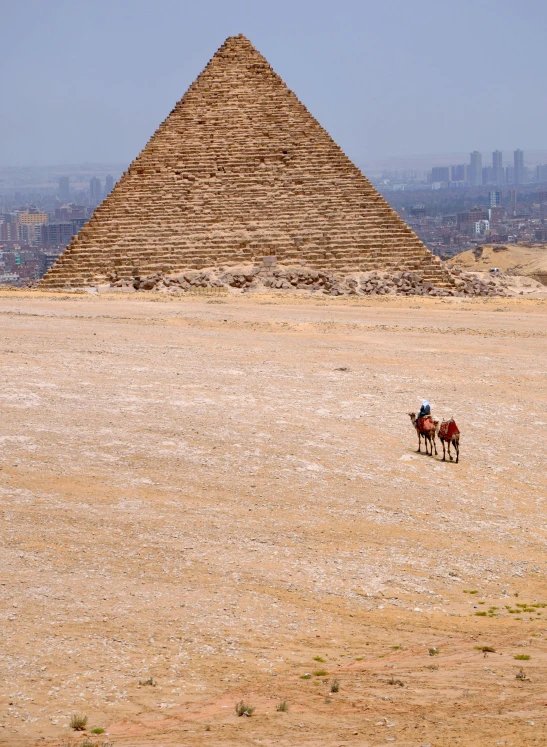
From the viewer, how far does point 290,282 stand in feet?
109

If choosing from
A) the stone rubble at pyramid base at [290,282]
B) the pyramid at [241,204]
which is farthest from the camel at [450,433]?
the pyramid at [241,204]

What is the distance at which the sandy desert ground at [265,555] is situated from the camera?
6574 mm

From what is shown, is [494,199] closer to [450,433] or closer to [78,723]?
[450,433]

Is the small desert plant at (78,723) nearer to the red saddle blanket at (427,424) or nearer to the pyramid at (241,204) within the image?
the red saddle blanket at (427,424)

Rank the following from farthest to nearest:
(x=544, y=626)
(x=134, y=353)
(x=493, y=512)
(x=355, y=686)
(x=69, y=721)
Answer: (x=134, y=353) < (x=493, y=512) < (x=544, y=626) < (x=355, y=686) < (x=69, y=721)

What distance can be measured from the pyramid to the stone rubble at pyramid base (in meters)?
0.57

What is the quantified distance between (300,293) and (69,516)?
23.3 m

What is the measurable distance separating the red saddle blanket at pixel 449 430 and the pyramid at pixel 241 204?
883 inches

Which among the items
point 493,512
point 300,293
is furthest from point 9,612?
point 300,293

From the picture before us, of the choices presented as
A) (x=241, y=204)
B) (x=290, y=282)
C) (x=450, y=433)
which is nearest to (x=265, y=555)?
(x=450, y=433)

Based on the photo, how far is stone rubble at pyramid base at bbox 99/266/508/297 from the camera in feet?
107

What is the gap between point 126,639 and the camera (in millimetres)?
7434

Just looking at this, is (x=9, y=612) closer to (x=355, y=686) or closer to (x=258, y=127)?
(x=355, y=686)

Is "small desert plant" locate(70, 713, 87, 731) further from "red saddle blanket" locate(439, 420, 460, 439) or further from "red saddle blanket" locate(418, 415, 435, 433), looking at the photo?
"red saddle blanket" locate(418, 415, 435, 433)
